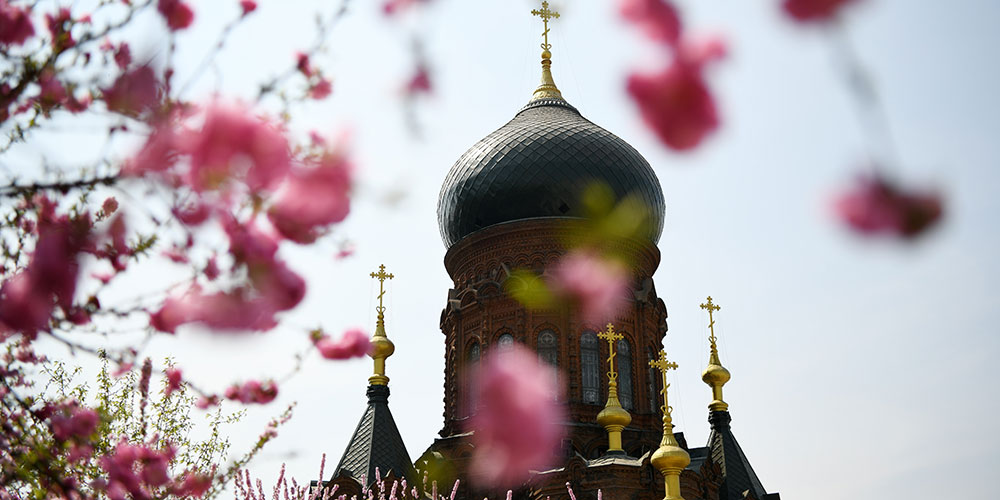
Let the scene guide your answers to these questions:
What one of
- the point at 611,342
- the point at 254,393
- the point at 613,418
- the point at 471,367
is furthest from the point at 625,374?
the point at 254,393

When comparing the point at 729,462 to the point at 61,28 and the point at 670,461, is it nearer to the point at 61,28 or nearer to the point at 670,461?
A: the point at 670,461

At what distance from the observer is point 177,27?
5.01 m

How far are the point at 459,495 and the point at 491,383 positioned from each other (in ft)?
59.0

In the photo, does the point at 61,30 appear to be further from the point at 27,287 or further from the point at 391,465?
the point at 391,465

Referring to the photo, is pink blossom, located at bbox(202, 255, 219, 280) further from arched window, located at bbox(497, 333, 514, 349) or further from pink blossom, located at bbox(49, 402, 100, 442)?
arched window, located at bbox(497, 333, 514, 349)

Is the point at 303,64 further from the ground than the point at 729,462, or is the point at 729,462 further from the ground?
the point at 729,462

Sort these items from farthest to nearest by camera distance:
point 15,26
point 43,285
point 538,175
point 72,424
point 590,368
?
point 538,175, point 590,368, point 72,424, point 15,26, point 43,285

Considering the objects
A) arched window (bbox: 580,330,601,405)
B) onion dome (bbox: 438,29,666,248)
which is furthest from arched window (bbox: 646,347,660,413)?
onion dome (bbox: 438,29,666,248)

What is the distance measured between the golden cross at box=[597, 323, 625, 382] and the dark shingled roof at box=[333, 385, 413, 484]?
416cm

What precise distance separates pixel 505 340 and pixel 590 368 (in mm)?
1694

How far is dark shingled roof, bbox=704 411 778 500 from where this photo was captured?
21625 mm

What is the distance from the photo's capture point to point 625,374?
22.2 meters

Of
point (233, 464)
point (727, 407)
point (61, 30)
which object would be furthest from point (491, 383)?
point (727, 407)

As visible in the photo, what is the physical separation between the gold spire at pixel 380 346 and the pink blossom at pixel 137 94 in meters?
18.9
